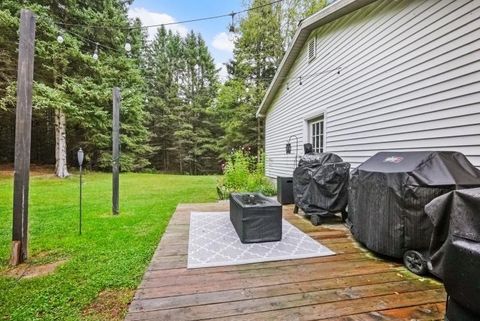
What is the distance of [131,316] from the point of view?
1.86 meters

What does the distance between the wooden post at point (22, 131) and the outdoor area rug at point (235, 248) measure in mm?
1781

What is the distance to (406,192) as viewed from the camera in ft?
8.57

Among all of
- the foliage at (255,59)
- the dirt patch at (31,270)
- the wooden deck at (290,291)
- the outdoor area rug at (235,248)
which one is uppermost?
the foliage at (255,59)

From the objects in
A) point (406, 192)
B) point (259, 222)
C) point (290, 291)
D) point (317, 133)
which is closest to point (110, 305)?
point (290, 291)

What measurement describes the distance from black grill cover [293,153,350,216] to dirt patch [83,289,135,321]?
3.01 meters

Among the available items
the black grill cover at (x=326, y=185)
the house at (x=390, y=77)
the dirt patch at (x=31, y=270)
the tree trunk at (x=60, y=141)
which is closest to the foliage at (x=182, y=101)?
the tree trunk at (x=60, y=141)

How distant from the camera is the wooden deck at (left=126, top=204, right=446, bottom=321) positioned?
1.89 meters

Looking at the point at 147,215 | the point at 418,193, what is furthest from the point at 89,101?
the point at 418,193

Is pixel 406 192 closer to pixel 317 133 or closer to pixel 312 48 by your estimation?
pixel 317 133

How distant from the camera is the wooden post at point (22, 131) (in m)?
2.77

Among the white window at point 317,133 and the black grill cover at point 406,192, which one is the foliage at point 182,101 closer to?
the white window at point 317,133

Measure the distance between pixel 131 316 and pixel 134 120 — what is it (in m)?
13.3

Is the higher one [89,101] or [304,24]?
[304,24]

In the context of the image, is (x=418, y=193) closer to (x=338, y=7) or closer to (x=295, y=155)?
(x=338, y=7)
